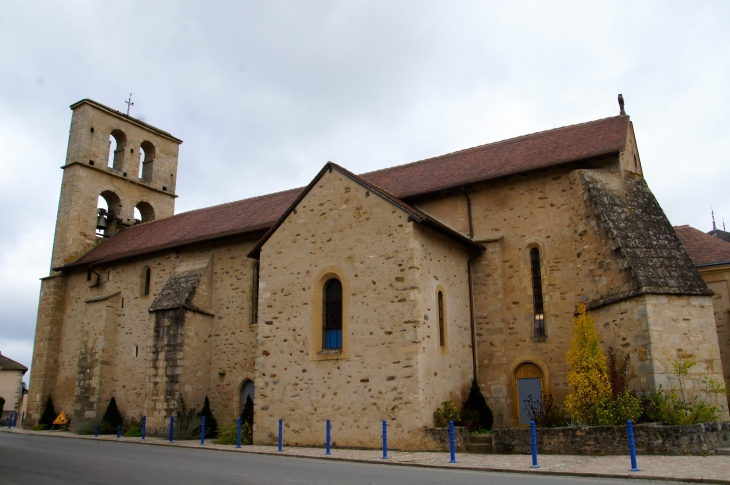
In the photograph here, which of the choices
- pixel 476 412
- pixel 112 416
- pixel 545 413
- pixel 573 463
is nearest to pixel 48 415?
pixel 112 416

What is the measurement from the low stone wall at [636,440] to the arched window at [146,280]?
1565cm

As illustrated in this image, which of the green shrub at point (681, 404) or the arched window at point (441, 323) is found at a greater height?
the arched window at point (441, 323)

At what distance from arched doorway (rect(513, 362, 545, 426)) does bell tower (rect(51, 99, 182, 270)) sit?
20191mm

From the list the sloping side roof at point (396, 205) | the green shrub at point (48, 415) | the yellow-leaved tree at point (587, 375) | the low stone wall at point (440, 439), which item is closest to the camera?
the yellow-leaved tree at point (587, 375)

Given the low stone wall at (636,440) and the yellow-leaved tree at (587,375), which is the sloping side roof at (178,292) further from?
the yellow-leaved tree at (587,375)

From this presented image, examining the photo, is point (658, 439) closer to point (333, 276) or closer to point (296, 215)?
point (333, 276)

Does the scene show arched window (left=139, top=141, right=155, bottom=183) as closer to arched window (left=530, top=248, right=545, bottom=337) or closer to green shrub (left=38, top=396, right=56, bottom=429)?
green shrub (left=38, top=396, right=56, bottom=429)

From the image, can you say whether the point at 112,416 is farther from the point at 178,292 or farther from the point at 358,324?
the point at 358,324

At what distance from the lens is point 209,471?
10039 mm

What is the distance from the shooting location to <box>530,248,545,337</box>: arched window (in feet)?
51.5

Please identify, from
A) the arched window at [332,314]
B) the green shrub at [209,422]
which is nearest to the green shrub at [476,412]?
the arched window at [332,314]

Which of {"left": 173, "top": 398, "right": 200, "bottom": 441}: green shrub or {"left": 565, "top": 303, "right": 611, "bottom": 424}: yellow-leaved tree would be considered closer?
{"left": 565, "top": 303, "right": 611, "bottom": 424}: yellow-leaved tree

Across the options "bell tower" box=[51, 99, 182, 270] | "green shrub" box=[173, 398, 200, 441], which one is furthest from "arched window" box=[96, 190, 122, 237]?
"green shrub" box=[173, 398, 200, 441]

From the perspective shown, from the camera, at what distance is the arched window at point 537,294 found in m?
15.7
